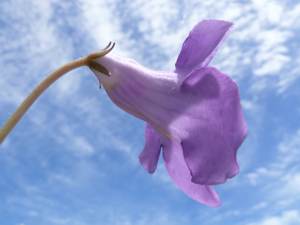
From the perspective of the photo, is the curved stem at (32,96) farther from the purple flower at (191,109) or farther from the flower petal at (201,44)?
the flower petal at (201,44)

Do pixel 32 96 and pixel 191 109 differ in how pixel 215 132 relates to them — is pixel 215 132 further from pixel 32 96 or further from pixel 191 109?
pixel 32 96

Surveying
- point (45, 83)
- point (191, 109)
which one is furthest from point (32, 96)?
point (191, 109)

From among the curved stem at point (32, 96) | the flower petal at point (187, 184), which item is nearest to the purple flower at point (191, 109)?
the flower petal at point (187, 184)

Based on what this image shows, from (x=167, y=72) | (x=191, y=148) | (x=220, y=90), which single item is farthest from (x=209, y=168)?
(x=167, y=72)

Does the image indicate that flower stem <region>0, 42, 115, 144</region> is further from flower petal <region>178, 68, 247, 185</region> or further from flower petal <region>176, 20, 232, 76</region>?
flower petal <region>178, 68, 247, 185</region>

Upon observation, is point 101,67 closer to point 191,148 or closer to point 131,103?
point 131,103

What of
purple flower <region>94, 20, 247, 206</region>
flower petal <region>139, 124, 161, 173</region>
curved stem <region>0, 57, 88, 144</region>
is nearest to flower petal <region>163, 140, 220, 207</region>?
purple flower <region>94, 20, 247, 206</region>
